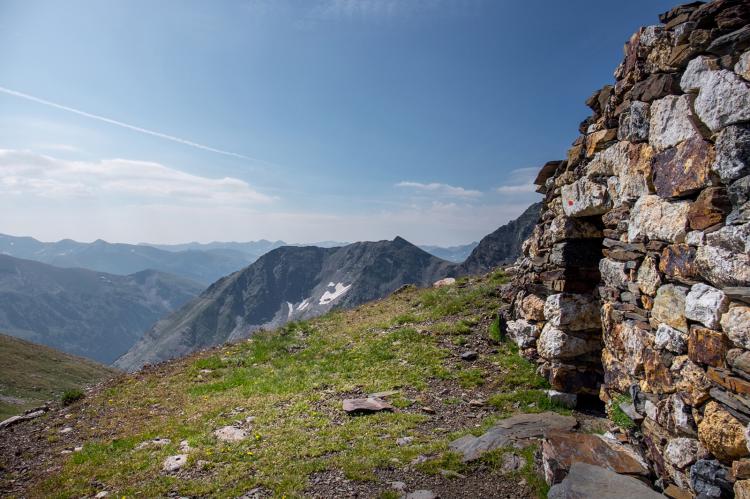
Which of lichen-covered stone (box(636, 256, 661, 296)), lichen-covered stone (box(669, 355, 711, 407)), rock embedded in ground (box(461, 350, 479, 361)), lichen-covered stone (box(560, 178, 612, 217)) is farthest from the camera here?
rock embedded in ground (box(461, 350, 479, 361))

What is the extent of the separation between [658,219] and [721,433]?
3596 millimetres

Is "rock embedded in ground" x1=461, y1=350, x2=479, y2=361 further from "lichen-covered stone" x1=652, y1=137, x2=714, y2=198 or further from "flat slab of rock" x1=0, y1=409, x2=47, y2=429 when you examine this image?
"flat slab of rock" x1=0, y1=409, x2=47, y2=429

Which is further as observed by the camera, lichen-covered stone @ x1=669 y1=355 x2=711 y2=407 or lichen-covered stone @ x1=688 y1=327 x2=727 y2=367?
lichen-covered stone @ x1=669 y1=355 x2=711 y2=407

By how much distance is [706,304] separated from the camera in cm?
623

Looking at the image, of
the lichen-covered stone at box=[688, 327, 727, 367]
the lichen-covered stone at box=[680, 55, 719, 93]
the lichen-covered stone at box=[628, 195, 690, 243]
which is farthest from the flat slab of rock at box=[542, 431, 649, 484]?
the lichen-covered stone at box=[680, 55, 719, 93]

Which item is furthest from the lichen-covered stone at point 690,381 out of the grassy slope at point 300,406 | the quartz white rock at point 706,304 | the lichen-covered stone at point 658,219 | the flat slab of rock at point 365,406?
the flat slab of rock at point 365,406

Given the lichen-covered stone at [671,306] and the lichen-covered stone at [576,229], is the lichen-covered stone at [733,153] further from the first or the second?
the lichen-covered stone at [576,229]

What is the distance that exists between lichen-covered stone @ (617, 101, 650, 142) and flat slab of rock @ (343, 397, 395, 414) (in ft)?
28.9

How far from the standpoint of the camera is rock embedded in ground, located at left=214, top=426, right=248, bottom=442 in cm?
1078

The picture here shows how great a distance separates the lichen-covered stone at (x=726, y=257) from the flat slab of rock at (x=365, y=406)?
8.19 metres

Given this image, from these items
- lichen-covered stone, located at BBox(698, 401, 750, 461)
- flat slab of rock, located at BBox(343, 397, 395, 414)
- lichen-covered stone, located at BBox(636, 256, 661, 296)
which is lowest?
flat slab of rock, located at BBox(343, 397, 395, 414)

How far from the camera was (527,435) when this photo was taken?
9047 millimetres

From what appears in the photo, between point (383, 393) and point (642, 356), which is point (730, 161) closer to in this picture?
point (642, 356)

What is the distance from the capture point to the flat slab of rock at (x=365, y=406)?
11641 mm
